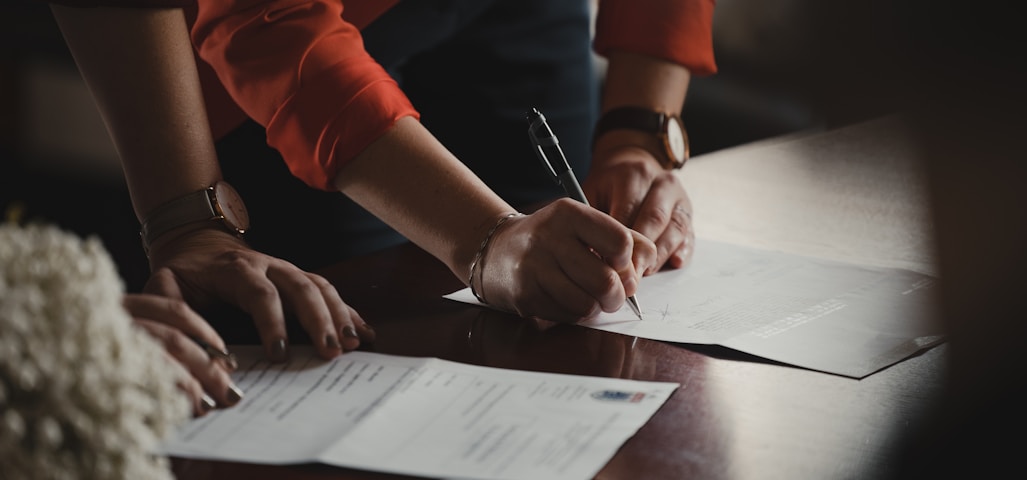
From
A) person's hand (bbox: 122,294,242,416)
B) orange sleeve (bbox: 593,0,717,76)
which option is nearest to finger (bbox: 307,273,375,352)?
person's hand (bbox: 122,294,242,416)

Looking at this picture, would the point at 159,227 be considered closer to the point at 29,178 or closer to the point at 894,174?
the point at 894,174

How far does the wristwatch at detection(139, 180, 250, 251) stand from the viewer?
104cm

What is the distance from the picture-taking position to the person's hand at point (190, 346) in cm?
76

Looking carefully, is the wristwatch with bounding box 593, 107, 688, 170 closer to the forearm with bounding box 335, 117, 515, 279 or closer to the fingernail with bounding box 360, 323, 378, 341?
the forearm with bounding box 335, 117, 515, 279

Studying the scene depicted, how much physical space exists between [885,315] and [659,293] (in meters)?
0.21

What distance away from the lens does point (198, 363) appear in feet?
2.52

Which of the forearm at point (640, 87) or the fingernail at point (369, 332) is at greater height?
the forearm at point (640, 87)

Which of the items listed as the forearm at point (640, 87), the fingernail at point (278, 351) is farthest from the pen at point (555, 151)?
the fingernail at point (278, 351)

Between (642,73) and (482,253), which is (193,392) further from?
(642,73)

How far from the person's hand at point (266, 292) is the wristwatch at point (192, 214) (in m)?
0.04

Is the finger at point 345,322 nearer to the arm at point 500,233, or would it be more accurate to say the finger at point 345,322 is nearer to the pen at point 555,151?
the arm at point 500,233

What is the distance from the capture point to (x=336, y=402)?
0.79 meters

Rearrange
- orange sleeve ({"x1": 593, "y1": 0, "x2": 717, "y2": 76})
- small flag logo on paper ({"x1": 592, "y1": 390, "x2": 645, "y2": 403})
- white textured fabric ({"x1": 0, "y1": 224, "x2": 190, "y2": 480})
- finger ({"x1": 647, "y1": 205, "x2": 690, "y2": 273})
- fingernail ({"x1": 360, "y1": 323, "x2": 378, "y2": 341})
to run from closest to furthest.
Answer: white textured fabric ({"x1": 0, "y1": 224, "x2": 190, "y2": 480}) < small flag logo on paper ({"x1": 592, "y1": 390, "x2": 645, "y2": 403}) < fingernail ({"x1": 360, "y1": 323, "x2": 378, "y2": 341}) < finger ({"x1": 647, "y1": 205, "x2": 690, "y2": 273}) < orange sleeve ({"x1": 593, "y1": 0, "x2": 717, "y2": 76})

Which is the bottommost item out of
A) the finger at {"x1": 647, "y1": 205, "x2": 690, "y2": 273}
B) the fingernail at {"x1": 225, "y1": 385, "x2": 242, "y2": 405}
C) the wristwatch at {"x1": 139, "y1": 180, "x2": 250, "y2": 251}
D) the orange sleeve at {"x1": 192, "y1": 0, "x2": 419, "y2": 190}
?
the finger at {"x1": 647, "y1": 205, "x2": 690, "y2": 273}
